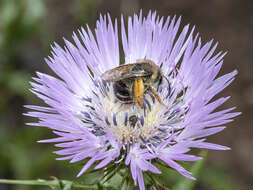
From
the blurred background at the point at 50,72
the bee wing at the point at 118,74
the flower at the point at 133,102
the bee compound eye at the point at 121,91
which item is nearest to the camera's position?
the flower at the point at 133,102

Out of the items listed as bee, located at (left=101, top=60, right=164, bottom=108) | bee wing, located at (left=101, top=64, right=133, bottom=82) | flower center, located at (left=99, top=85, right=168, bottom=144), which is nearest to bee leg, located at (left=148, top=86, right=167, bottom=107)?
bee, located at (left=101, top=60, right=164, bottom=108)

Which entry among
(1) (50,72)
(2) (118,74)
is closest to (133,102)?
(2) (118,74)

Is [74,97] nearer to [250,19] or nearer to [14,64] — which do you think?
[14,64]

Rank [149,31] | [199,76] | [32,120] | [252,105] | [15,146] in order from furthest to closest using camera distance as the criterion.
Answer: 1. [252,105]
2. [32,120]
3. [15,146]
4. [149,31]
5. [199,76]

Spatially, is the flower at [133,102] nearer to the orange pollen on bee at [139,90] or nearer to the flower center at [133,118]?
the flower center at [133,118]

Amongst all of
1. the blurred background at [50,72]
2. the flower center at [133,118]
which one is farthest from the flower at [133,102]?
the blurred background at [50,72]

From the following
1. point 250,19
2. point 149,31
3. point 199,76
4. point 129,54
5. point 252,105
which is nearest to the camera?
point 199,76

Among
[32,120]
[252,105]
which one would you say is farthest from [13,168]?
[252,105]
